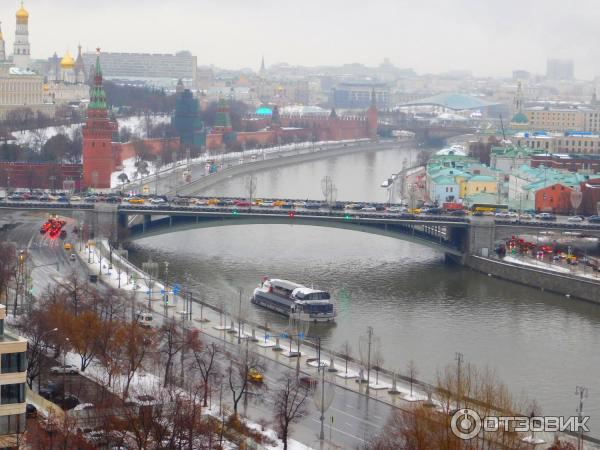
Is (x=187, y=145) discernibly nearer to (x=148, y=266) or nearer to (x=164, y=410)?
(x=148, y=266)

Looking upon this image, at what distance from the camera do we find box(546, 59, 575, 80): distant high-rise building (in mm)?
164625

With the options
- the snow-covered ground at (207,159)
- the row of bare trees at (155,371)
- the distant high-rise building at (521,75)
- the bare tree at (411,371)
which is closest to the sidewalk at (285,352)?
the bare tree at (411,371)

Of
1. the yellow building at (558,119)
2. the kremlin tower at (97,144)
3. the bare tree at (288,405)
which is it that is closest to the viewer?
the bare tree at (288,405)

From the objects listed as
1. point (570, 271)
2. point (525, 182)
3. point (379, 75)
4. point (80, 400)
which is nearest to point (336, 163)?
point (525, 182)

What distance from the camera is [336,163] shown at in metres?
49.9

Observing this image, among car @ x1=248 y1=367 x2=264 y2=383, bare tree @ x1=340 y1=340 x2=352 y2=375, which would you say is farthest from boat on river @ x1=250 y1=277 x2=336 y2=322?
car @ x1=248 y1=367 x2=264 y2=383

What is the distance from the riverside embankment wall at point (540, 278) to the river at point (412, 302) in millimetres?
215

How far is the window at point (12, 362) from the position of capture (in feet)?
36.7

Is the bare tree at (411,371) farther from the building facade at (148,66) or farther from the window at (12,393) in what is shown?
the building facade at (148,66)

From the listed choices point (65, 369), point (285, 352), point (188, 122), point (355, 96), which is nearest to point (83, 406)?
point (65, 369)

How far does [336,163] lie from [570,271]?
1100 inches

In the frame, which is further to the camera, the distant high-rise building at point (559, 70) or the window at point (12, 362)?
the distant high-rise building at point (559, 70)

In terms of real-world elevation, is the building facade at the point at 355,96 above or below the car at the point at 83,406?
below

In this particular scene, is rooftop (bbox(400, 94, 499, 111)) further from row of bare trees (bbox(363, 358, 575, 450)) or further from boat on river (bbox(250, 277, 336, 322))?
row of bare trees (bbox(363, 358, 575, 450))
